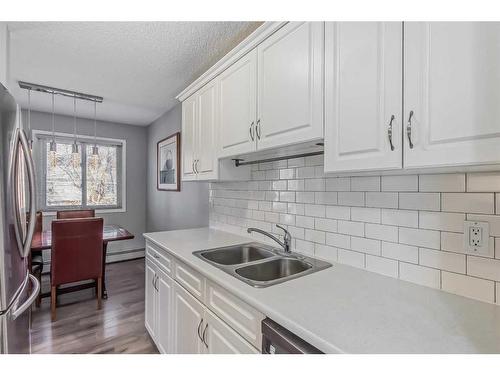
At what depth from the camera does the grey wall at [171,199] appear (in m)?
3.01

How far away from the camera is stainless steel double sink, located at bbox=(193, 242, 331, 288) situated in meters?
1.32

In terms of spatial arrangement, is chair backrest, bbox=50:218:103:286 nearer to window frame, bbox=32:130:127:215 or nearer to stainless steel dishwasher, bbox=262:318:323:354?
window frame, bbox=32:130:127:215

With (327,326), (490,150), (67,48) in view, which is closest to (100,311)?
(67,48)

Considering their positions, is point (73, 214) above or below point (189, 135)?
below

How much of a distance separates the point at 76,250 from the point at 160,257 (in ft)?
4.23

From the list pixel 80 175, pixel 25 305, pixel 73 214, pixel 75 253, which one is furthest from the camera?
pixel 80 175

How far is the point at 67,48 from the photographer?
6.86ft

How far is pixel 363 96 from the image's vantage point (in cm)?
102

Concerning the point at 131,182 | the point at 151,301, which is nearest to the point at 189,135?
the point at 151,301

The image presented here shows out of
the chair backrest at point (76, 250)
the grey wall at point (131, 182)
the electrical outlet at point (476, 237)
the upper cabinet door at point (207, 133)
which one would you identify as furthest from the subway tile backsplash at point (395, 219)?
the grey wall at point (131, 182)

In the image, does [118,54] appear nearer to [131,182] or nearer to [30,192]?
[30,192]

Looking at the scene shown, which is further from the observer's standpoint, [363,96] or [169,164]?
[169,164]

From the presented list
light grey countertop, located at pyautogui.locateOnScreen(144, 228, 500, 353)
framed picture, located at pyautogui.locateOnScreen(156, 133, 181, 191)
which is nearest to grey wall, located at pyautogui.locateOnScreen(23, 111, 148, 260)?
framed picture, located at pyautogui.locateOnScreen(156, 133, 181, 191)
